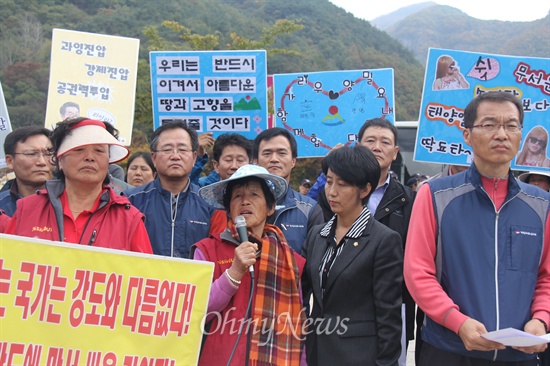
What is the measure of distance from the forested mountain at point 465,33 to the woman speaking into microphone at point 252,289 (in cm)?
6357

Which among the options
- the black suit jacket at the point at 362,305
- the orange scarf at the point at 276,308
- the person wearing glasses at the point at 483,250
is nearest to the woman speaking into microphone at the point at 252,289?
the orange scarf at the point at 276,308

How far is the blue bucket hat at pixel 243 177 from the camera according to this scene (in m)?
3.43

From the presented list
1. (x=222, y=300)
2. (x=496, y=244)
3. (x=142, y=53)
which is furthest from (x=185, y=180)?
(x=142, y=53)

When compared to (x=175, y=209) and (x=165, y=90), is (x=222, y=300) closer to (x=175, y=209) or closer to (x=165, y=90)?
(x=175, y=209)

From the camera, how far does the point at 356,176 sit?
346 centimetres

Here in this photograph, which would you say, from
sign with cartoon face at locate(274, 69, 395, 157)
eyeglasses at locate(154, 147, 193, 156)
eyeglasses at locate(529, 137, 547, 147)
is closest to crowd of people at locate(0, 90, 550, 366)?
eyeglasses at locate(154, 147, 193, 156)

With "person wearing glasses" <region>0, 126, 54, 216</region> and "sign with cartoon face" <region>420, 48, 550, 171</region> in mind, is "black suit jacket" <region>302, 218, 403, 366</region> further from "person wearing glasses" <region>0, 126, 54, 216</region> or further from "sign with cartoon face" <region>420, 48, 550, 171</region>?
"sign with cartoon face" <region>420, 48, 550, 171</region>

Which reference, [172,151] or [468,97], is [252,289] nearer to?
[172,151]

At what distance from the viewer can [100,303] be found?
3.05 meters

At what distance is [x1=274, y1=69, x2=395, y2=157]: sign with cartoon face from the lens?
6.39 metres

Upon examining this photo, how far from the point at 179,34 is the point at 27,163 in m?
28.7

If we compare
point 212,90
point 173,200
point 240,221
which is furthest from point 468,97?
point 240,221

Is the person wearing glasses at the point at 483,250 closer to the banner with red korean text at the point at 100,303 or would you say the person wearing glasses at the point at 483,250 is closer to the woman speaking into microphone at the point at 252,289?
the woman speaking into microphone at the point at 252,289

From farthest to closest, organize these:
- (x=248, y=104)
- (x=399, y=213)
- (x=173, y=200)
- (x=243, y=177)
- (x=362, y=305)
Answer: (x=248, y=104)
(x=399, y=213)
(x=173, y=200)
(x=243, y=177)
(x=362, y=305)
